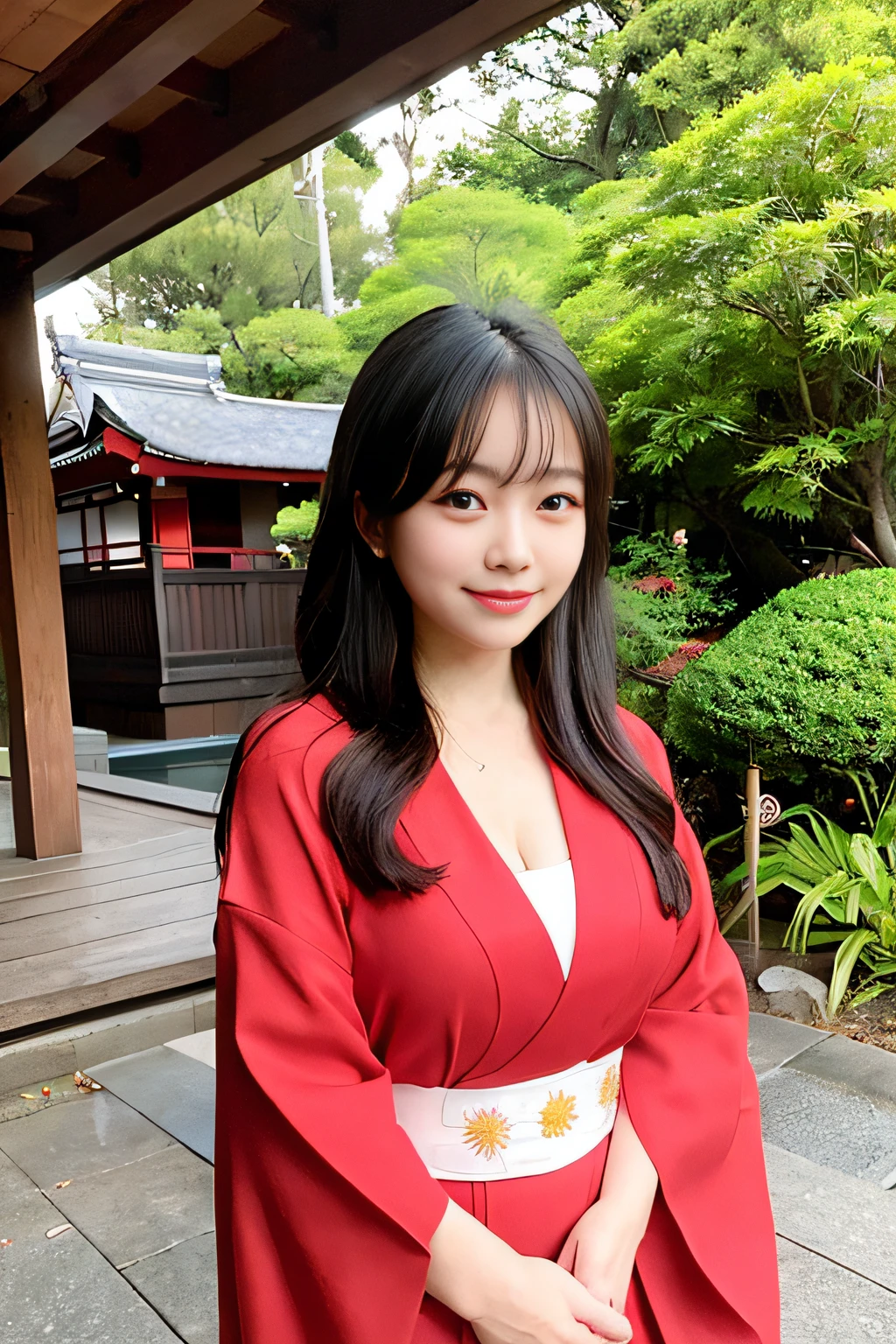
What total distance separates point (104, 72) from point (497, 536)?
2.51m

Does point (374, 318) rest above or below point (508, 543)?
above

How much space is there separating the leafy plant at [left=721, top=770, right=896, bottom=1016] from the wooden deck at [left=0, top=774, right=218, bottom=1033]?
2.16 metres

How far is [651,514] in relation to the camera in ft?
23.5

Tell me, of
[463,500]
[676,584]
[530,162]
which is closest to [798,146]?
[676,584]

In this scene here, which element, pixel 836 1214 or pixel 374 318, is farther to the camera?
pixel 374 318

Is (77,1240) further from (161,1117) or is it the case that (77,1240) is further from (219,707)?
(219,707)

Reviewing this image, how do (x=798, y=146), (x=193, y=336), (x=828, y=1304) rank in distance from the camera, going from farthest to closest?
(x=193, y=336) < (x=798, y=146) < (x=828, y=1304)

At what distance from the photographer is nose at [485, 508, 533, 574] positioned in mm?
1041

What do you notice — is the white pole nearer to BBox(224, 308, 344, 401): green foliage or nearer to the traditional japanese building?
BBox(224, 308, 344, 401): green foliage

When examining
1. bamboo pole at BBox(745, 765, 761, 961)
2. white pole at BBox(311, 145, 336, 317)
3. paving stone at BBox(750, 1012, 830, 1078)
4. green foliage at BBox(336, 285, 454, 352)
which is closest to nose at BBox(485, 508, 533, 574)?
paving stone at BBox(750, 1012, 830, 1078)

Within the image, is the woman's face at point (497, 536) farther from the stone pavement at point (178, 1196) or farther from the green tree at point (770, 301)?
the green tree at point (770, 301)

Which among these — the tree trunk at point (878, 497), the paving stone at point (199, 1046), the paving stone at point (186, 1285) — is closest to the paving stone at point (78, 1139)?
the paving stone at point (199, 1046)

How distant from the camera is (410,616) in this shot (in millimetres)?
1185

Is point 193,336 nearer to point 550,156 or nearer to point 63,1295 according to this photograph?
point 550,156
